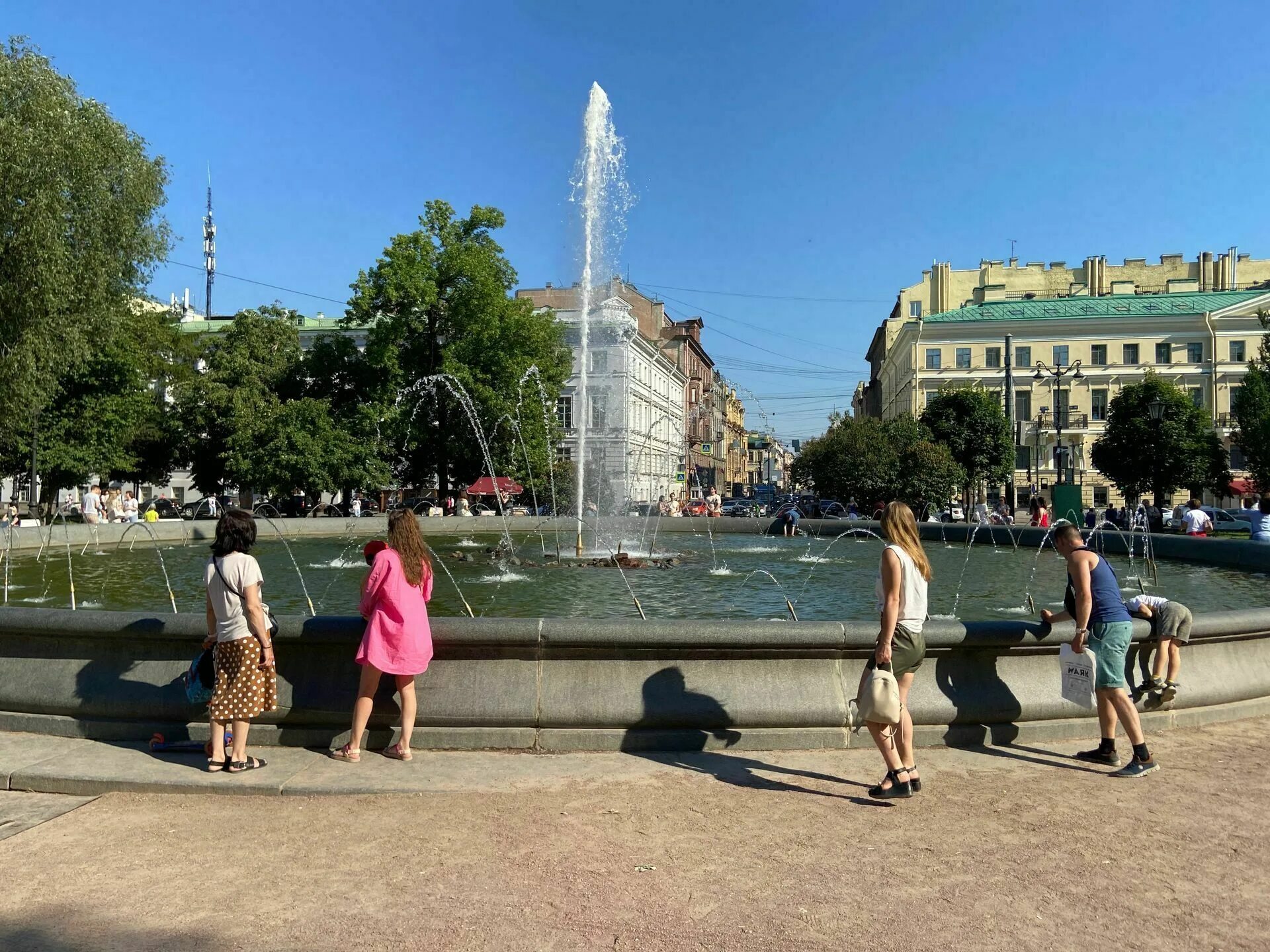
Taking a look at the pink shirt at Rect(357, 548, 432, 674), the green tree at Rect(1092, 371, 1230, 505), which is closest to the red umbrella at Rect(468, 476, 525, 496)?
the green tree at Rect(1092, 371, 1230, 505)

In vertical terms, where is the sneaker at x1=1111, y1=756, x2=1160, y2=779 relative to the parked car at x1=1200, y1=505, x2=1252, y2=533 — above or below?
below

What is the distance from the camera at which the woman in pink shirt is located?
5.83 meters

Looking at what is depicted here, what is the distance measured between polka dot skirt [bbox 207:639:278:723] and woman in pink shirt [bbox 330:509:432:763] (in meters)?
0.60

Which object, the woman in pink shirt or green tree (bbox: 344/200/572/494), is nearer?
the woman in pink shirt

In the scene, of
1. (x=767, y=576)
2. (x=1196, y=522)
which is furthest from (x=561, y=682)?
(x=1196, y=522)

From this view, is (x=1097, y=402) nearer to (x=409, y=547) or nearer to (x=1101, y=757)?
(x=1101, y=757)

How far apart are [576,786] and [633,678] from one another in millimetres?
906

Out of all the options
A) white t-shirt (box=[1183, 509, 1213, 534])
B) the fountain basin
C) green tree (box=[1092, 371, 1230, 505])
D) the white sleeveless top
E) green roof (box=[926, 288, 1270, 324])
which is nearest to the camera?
the white sleeveless top

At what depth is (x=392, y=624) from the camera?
586cm

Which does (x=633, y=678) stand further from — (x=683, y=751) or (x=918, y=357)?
(x=918, y=357)

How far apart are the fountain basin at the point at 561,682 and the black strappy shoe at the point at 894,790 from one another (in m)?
1.00

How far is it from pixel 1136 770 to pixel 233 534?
5.69 metres

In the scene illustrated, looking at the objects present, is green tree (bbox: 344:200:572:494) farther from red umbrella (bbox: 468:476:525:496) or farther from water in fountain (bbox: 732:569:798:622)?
water in fountain (bbox: 732:569:798:622)

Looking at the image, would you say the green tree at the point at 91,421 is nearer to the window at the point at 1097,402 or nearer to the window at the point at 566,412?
the window at the point at 566,412
